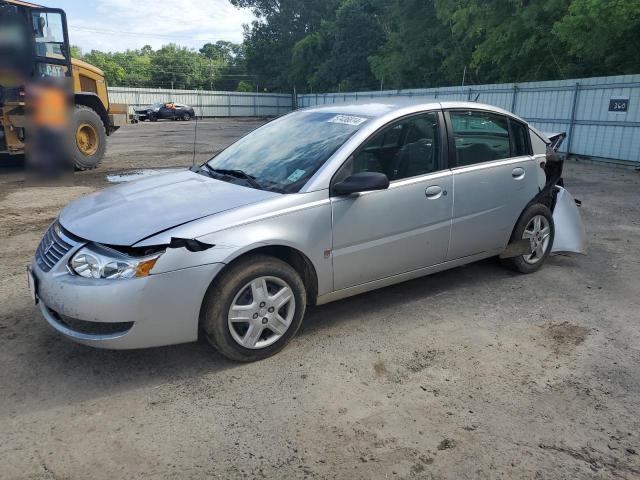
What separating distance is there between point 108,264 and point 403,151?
2311 mm

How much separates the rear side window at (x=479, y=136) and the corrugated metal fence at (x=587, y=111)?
34.4 ft

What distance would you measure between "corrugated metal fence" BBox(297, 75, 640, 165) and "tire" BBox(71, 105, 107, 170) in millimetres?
12824

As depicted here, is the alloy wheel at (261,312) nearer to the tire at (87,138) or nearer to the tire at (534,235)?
the tire at (534,235)

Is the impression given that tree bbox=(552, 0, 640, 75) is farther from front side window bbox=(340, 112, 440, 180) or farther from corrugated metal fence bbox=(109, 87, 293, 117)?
corrugated metal fence bbox=(109, 87, 293, 117)

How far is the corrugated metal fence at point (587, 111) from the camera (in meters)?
13.3

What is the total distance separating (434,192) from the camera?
160 inches

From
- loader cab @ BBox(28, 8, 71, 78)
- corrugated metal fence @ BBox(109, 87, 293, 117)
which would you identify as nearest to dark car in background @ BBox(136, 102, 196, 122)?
corrugated metal fence @ BBox(109, 87, 293, 117)

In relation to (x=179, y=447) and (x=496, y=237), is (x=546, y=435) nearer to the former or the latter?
(x=179, y=447)

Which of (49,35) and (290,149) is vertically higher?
(49,35)

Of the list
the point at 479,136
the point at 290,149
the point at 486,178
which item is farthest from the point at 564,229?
the point at 290,149

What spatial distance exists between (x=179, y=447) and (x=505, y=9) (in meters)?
21.7

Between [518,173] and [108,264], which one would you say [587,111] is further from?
[108,264]

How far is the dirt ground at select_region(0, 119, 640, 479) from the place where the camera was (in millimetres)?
2484

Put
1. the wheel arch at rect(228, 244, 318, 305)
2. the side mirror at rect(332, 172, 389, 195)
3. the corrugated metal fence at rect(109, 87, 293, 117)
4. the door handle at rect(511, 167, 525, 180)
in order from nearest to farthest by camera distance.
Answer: the wheel arch at rect(228, 244, 318, 305), the side mirror at rect(332, 172, 389, 195), the door handle at rect(511, 167, 525, 180), the corrugated metal fence at rect(109, 87, 293, 117)
